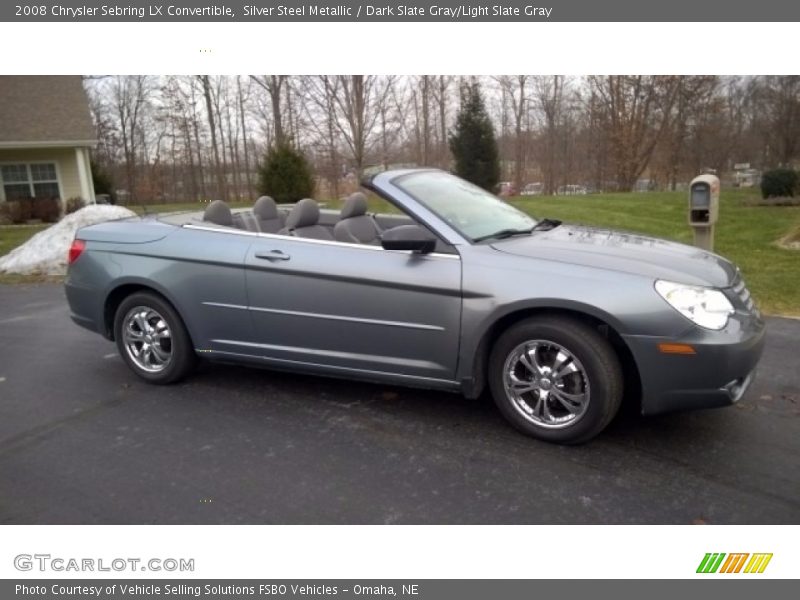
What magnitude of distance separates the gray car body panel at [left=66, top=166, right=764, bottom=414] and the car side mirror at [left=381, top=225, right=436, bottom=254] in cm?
7

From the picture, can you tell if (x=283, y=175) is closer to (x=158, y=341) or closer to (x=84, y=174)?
(x=84, y=174)

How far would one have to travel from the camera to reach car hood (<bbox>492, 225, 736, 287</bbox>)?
3.15 metres

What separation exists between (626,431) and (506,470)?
34.5 inches

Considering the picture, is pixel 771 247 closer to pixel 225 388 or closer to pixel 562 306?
pixel 562 306

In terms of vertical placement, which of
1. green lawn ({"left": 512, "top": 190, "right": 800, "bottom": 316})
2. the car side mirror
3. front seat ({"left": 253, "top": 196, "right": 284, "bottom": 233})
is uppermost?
front seat ({"left": 253, "top": 196, "right": 284, "bottom": 233})

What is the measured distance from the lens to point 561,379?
3174mm

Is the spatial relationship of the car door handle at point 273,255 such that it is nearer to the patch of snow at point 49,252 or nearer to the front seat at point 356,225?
the front seat at point 356,225

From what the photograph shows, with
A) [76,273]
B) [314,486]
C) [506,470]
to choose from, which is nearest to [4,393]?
[76,273]

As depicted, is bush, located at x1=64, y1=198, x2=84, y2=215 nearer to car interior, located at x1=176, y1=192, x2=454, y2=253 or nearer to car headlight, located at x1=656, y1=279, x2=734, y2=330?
car interior, located at x1=176, y1=192, x2=454, y2=253

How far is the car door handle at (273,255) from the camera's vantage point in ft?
12.4

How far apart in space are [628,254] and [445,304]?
112cm

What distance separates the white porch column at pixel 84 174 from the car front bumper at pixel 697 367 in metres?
21.2

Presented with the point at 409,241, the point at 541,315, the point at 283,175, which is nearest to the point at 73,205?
the point at 283,175

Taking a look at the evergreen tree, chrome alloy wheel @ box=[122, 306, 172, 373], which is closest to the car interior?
chrome alloy wheel @ box=[122, 306, 172, 373]
